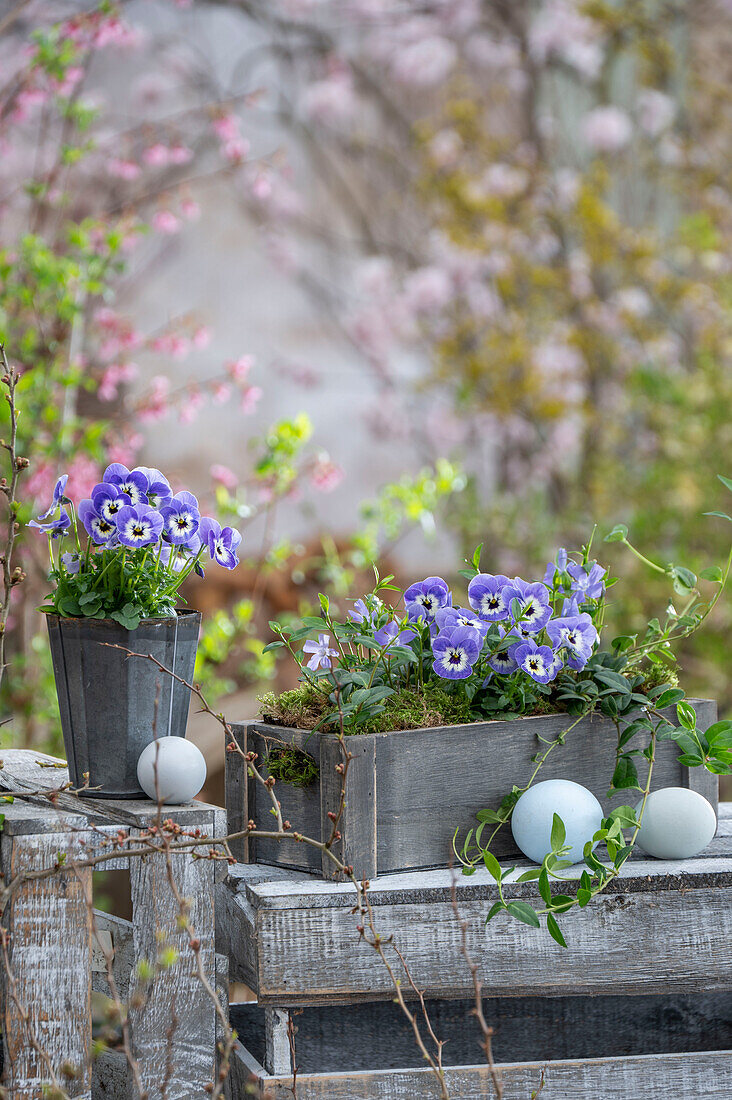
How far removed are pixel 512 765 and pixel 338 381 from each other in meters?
3.58

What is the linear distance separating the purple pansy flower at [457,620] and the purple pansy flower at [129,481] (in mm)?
305

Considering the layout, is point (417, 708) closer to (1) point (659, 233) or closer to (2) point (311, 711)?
(2) point (311, 711)

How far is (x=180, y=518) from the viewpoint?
0.97 m

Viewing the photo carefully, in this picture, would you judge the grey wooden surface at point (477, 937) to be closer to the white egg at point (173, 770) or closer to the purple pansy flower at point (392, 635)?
the white egg at point (173, 770)

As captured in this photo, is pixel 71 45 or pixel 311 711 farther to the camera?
pixel 71 45

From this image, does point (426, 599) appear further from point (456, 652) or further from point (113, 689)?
point (113, 689)

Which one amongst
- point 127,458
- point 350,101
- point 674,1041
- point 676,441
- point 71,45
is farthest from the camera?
point 350,101

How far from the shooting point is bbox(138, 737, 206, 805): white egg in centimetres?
94

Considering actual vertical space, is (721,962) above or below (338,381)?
below

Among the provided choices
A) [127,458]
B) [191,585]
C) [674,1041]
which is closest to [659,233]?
[191,585]

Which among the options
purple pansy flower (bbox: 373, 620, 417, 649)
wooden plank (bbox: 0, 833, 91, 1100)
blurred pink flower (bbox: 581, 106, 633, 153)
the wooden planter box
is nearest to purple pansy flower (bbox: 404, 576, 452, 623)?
purple pansy flower (bbox: 373, 620, 417, 649)

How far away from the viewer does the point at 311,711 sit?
1001 mm

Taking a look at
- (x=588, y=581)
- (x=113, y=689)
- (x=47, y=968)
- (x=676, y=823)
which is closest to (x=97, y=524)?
(x=113, y=689)

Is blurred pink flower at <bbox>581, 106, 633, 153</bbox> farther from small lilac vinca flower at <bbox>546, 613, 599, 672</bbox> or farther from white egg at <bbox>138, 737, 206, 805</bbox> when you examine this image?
white egg at <bbox>138, 737, 206, 805</bbox>
